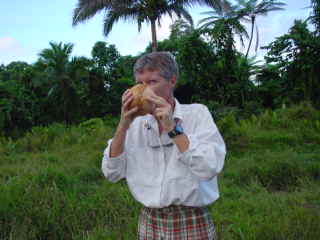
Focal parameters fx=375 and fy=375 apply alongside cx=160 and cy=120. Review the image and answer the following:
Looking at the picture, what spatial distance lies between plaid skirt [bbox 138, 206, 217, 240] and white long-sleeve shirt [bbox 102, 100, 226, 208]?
0.07 metres

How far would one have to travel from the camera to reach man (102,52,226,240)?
→ 56.1 inches

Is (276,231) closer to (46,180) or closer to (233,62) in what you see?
(46,180)

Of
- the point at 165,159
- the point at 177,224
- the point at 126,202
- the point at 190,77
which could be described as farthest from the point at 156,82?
the point at 190,77

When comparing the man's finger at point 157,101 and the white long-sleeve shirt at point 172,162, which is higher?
the man's finger at point 157,101

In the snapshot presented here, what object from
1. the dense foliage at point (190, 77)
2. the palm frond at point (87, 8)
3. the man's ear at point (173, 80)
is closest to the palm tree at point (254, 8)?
the dense foliage at point (190, 77)

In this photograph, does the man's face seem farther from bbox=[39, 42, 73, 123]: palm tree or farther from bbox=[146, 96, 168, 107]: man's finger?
bbox=[39, 42, 73, 123]: palm tree

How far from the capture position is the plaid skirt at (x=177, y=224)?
1538 millimetres

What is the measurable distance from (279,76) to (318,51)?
4478 millimetres

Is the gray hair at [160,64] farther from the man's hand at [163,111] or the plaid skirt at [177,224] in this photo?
the plaid skirt at [177,224]

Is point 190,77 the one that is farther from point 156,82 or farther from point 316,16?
point 156,82

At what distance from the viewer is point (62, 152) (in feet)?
26.1

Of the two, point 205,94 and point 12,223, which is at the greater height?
point 205,94

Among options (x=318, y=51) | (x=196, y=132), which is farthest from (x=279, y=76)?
(x=196, y=132)

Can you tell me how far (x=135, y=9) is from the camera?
13648 millimetres
